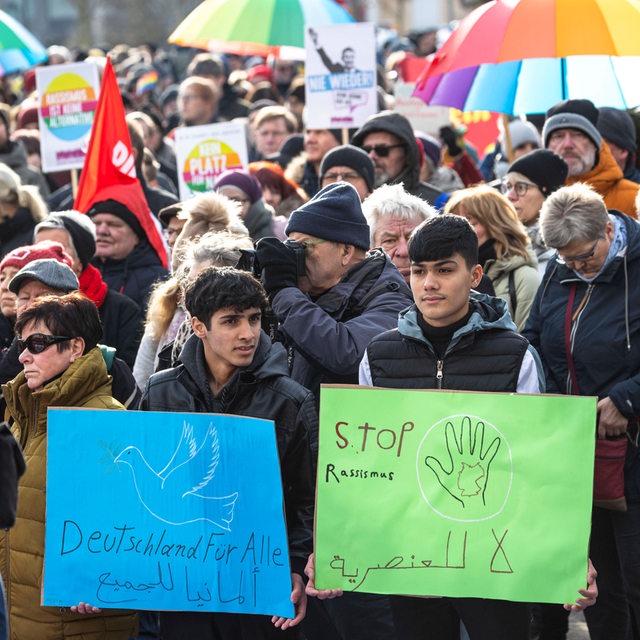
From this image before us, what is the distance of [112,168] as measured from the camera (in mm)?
7773

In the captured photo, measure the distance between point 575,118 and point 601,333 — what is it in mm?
2318

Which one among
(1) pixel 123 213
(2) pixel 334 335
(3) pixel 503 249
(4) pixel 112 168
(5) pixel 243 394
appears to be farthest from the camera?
(4) pixel 112 168

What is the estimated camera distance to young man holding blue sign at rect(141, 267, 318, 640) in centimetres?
434

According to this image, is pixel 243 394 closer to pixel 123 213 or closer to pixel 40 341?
pixel 40 341

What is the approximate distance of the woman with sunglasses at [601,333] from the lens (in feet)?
16.7

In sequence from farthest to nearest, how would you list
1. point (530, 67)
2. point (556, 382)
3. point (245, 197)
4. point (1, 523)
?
point (530, 67) → point (245, 197) → point (556, 382) → point (1, 523)

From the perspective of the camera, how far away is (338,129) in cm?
988

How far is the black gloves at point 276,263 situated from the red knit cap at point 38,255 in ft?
4.59

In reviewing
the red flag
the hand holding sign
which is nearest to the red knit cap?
the red flag

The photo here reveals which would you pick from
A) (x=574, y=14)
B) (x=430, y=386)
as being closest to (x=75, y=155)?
(x=574, y=14)

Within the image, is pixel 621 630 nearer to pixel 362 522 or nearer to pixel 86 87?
pixel 362 522

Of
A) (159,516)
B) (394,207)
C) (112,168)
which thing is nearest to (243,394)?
(159,516)

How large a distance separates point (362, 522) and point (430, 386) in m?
0.49

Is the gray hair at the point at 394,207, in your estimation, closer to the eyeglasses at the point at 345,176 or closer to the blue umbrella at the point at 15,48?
the eyeglasses at the point at 345,176
